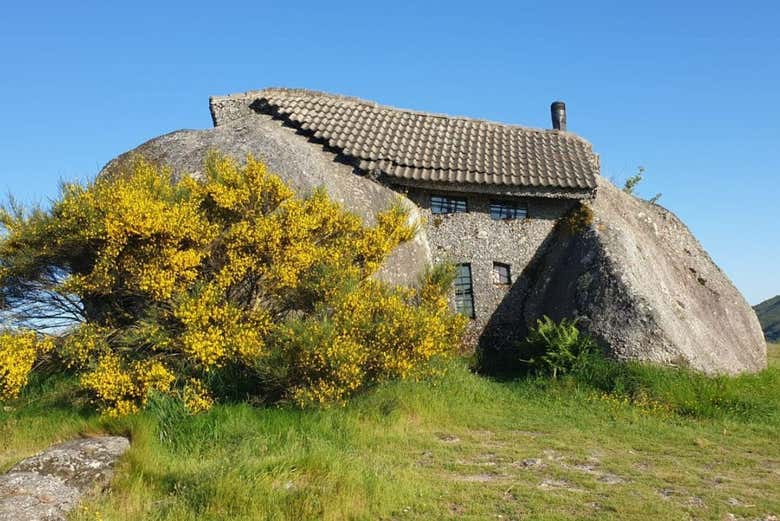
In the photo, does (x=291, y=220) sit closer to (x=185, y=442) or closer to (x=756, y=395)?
(x=185, y=442)

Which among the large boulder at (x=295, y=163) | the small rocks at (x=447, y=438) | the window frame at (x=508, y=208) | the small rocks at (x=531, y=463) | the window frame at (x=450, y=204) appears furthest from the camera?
the window frame at (x=508, y=208)

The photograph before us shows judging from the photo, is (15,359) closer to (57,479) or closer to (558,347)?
(57,479)

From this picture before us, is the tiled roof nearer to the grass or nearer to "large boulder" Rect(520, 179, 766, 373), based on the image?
"large boulder" Rect(520, 179, 766, 373)

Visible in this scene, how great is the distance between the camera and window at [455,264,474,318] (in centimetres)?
1689

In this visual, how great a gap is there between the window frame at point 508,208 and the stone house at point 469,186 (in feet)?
0.09

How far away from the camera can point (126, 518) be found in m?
6.96

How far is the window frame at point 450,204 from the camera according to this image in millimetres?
17406

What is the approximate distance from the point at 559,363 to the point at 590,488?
590 centimetres

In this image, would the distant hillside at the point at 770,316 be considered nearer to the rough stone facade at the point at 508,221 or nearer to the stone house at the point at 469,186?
the rough stone facade at the point at 508,221

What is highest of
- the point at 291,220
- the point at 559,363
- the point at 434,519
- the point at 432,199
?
the point at 432,199

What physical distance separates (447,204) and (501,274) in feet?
7.56

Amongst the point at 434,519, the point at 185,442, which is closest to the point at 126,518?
the point at 185,442

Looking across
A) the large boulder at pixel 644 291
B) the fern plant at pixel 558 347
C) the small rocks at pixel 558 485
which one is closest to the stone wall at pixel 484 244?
the large boulder at pixel 644 291

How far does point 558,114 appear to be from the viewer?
22.3 metres
